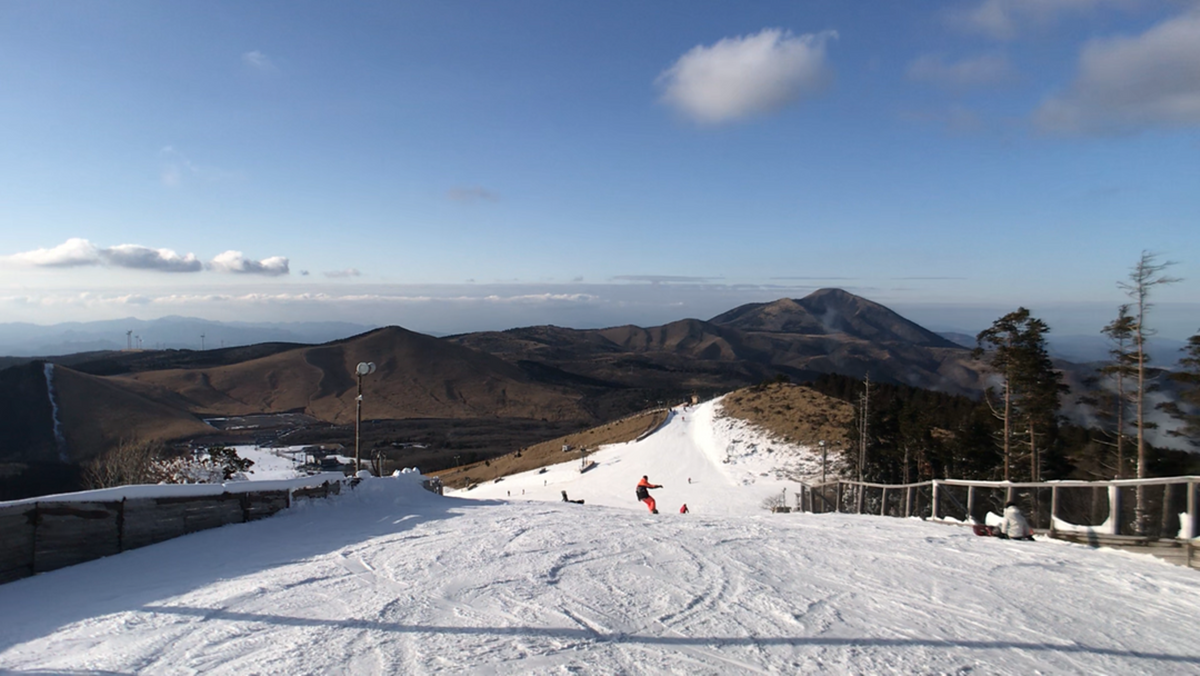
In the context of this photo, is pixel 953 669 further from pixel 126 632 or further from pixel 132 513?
pixel 132 513

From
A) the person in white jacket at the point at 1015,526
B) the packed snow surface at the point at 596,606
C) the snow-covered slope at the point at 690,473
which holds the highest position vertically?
the packed snow surface at the point at 596,606

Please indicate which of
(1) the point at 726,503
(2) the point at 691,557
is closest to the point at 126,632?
(2) the point at 691,557

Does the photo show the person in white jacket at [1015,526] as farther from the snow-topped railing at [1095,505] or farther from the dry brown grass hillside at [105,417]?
the dry brown grass hillside at [105,417]

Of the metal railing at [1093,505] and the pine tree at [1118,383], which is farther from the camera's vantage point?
the pine tree at [1118,383]

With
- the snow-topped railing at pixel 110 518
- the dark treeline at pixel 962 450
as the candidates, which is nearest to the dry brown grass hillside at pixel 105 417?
the dark treeline at pixel 962 450

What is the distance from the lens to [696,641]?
527 cm

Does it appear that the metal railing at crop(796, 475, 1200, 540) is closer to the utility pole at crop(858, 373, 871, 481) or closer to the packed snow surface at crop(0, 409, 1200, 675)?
the packed snow surface at crop(0, 409, 1200, 675)

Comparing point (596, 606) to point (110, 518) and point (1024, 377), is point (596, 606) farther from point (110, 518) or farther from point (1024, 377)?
point (1024, 377)

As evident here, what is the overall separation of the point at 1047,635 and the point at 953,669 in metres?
1.47

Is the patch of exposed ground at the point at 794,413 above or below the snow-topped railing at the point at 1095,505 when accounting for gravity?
below

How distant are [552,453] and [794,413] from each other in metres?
21.8

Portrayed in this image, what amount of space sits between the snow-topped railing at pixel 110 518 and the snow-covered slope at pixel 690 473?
20.6 metres

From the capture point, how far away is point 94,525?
7.61 m

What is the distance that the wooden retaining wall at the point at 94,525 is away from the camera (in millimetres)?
6703
